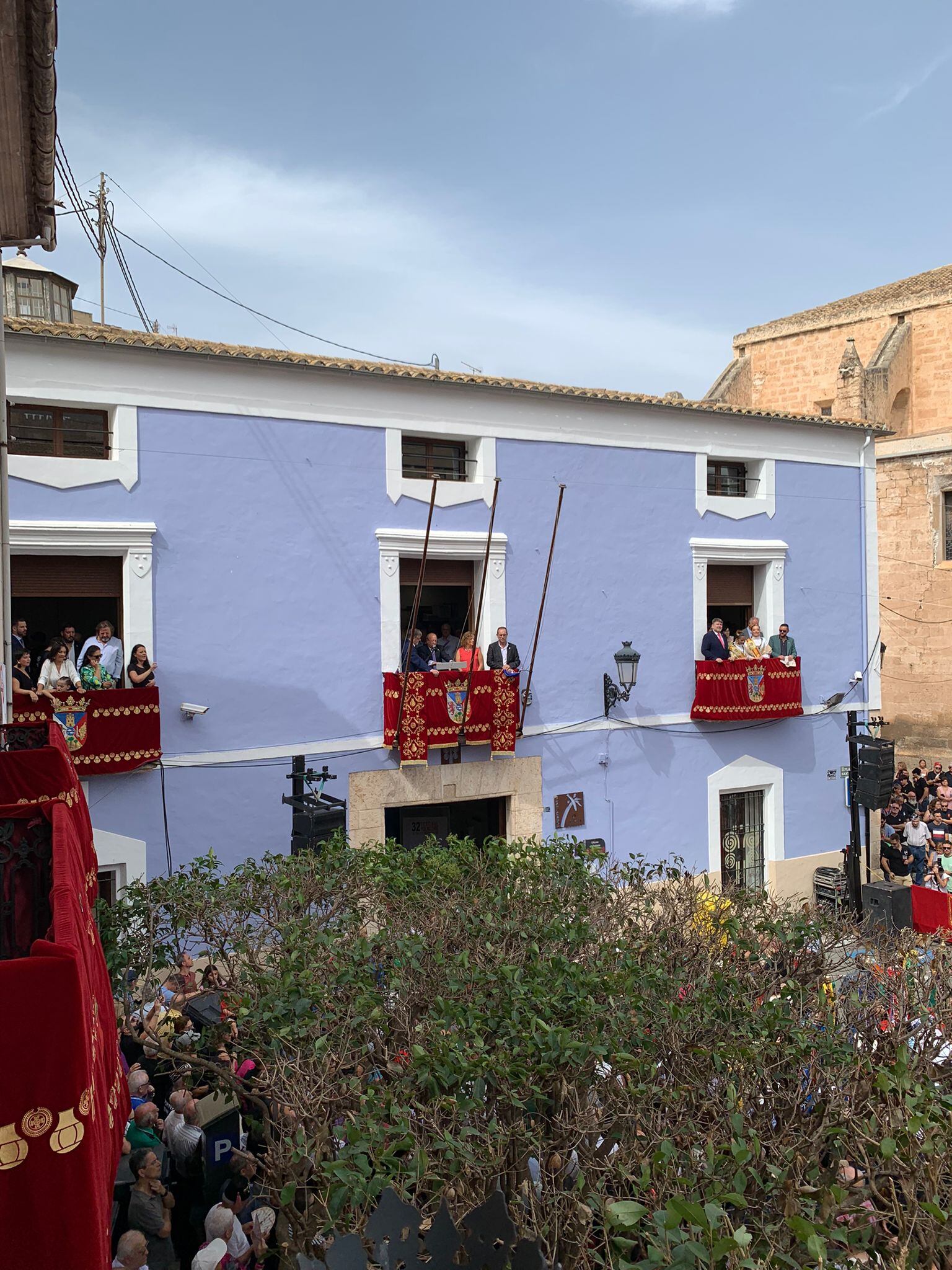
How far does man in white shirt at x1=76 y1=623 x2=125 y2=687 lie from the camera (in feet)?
37.8

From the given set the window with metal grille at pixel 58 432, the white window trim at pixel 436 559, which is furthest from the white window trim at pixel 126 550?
the white window trim at pixel 436 559

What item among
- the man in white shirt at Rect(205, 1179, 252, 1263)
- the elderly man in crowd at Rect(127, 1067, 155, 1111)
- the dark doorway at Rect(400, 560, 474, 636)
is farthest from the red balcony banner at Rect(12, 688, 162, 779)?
the man in white shirt at Rect(205, 1179, 252, 1263)

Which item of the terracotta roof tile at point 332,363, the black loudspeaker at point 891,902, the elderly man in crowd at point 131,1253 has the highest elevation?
the terracotta roof tile at point 332,363

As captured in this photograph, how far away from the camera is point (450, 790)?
13.8m

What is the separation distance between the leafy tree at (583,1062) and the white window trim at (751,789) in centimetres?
723

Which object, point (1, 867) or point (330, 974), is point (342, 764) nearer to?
point (330, 974)

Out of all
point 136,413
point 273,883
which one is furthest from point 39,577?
point 273,883

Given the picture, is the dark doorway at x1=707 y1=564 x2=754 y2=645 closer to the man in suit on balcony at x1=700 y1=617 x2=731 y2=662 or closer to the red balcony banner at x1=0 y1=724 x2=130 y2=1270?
the man in suit on balcony at x1=700 y1=617 x2=731 y2=662

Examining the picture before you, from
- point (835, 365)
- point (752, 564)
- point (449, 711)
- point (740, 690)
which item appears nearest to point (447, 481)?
point (449, 711)

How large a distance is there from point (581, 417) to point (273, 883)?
8.56 meters

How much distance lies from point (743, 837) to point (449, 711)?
5905 millimetres

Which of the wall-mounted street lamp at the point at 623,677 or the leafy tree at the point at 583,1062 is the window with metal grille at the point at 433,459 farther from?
the leafy tree at the point at 583,1062

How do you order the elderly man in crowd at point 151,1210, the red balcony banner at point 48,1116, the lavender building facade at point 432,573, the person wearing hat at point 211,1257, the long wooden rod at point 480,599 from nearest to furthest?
the red balcony banner at point 48,1116
the person wearing hat at point 211,1257
the elderly man in crowd at point 151,1210
the lavender building facade at point 432,573
the long wooden rod at point 480,599

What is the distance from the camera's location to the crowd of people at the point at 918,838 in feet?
53.3
